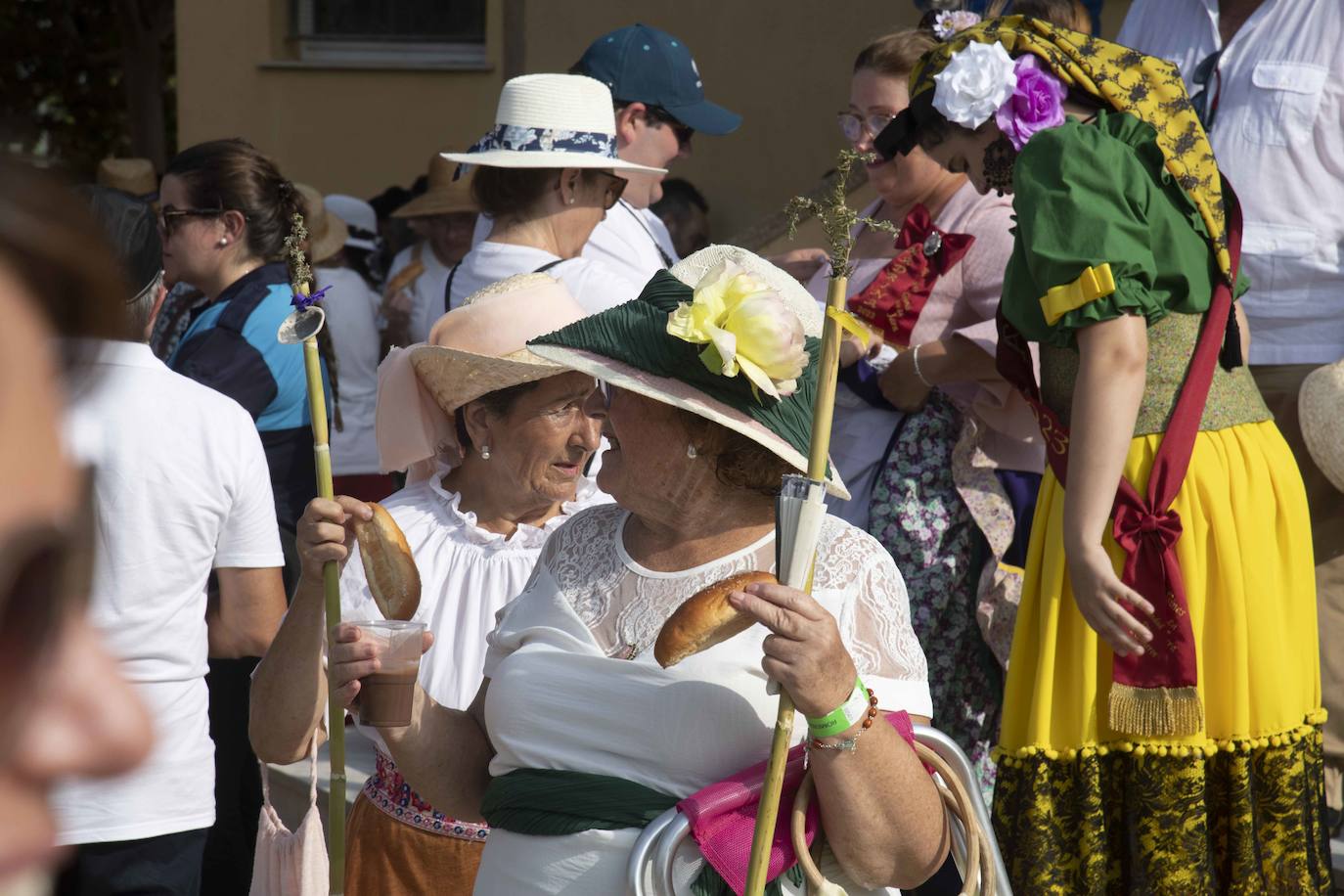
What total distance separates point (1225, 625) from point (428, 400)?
1722 mm

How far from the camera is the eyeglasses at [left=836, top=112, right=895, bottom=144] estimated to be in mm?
4520

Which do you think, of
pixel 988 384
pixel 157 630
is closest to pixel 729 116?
pixel 988 384

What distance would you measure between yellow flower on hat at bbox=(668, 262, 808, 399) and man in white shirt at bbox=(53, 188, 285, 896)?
115 centimetres

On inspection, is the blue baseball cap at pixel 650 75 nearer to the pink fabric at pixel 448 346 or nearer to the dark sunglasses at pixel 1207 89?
the dark sunglasses at pixel 1207 89

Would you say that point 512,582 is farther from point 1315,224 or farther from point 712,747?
point 1315,224

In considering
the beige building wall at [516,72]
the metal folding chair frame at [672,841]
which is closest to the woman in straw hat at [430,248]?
the beige building wall at [516,72]

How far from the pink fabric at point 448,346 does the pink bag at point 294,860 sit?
2.53 feet

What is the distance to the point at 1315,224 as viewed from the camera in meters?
4.16

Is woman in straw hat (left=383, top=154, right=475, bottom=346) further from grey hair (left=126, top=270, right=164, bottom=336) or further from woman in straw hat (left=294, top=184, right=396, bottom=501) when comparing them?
grey hair (left=126, top=270, right=164, bottom=336)

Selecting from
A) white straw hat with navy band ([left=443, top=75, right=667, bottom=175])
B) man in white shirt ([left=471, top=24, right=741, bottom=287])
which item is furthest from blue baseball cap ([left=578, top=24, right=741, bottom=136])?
white straw hat with navy band ([left=443, top=75, right=667, bottom=175])

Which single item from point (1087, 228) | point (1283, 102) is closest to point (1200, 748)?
point (1087, 228)

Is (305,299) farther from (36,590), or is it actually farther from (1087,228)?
(36,590)

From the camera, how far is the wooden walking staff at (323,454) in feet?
7.63

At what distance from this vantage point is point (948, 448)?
410cm
